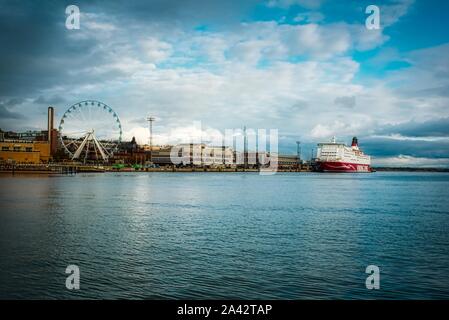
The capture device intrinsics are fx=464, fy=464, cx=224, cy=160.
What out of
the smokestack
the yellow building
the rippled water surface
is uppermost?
the smokestack

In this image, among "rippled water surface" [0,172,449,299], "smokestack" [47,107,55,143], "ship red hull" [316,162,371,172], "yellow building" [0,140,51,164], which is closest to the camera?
"rippled water surface" [0,172,449,299]

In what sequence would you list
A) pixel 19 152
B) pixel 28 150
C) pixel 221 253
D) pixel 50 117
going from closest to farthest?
pixel 221 253, pixel 19 152, pixel 28 150, pixel 50 117

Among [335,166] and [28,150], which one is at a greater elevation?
[28,150]

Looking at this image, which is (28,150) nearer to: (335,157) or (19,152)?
(19,152)

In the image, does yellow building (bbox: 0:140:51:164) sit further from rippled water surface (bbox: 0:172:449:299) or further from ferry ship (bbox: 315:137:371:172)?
rippled water surface (bbox: 0:172:449:299)

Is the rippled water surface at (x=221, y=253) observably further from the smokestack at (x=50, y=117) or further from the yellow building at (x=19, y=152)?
the smokestack at (x=50, y=117)

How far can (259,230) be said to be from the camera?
1065 inches

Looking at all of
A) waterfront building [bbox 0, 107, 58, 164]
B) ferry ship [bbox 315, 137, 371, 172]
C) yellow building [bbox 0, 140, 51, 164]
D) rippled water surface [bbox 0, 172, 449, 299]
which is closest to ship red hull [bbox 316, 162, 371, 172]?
ferry ship [bbox 315, 137, 371, 172]

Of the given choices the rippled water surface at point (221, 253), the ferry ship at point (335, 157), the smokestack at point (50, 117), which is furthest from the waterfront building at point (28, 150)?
the rippled water surface at point (221, 253)

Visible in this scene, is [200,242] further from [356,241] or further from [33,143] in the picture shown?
[33,143]

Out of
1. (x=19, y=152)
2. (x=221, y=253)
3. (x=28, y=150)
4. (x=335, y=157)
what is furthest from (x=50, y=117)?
(x=221, y=253)

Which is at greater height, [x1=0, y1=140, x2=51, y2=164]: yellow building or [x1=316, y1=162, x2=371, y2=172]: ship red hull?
[x1=0, y1=140, x2=51, y2=164]: yellow building
